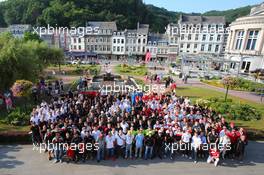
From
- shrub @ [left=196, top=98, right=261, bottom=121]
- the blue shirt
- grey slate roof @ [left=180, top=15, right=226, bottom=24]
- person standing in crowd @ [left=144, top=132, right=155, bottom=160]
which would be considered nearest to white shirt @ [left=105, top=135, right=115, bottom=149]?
the blue shirt

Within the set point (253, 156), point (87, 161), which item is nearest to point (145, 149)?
point (87, 161)

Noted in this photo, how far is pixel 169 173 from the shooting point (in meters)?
11.0

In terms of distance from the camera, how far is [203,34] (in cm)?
7394

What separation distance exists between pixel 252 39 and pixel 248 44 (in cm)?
144

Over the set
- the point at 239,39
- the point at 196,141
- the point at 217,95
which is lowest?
the point at 217,95

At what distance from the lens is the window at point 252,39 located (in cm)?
4876

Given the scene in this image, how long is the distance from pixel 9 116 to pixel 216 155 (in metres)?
14.0

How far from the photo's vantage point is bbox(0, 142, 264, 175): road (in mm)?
10820

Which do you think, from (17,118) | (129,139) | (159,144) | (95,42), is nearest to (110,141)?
(129,139)

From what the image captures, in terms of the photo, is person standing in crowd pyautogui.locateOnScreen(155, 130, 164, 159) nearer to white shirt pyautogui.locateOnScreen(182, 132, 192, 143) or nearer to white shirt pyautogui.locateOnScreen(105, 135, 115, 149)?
white shirt pyautogui.locateOnScreen(182, 132, 192, 143)

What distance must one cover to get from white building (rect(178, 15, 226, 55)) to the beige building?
19.1m

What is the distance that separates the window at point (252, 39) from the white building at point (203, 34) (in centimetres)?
2266

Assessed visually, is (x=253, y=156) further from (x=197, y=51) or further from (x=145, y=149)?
(x=197, y=51)

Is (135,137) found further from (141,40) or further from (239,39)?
(141,40)
